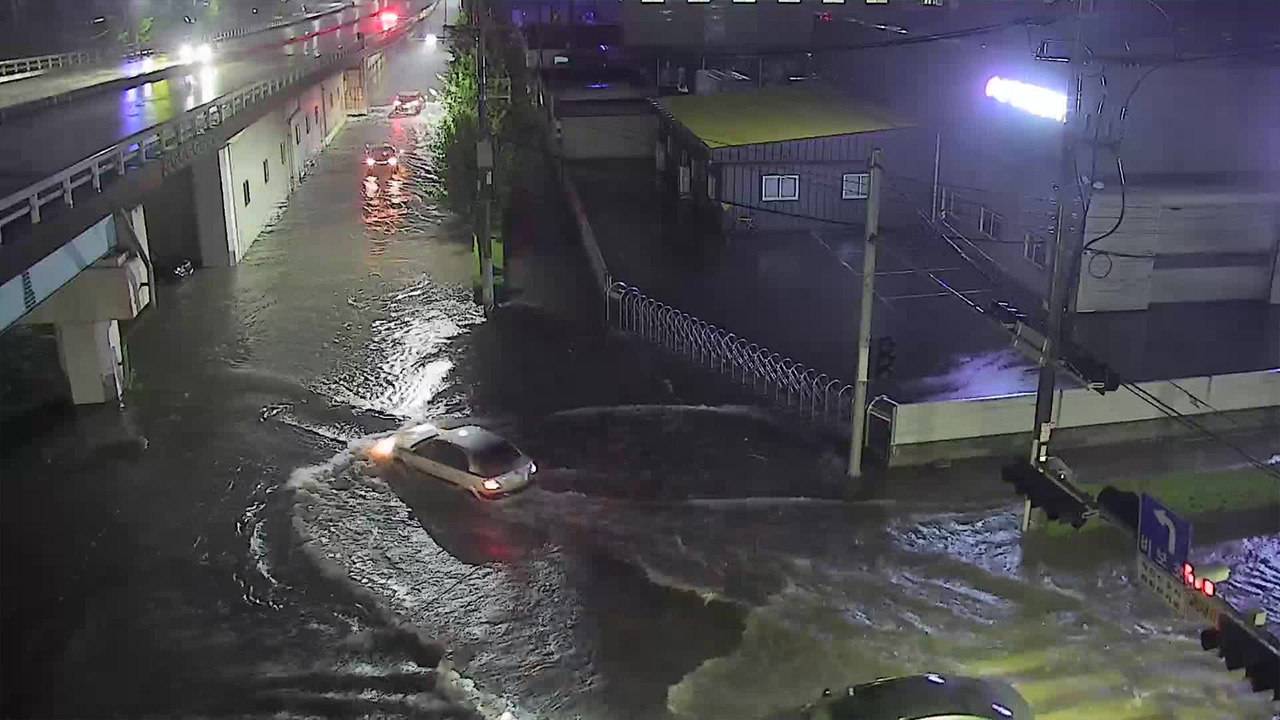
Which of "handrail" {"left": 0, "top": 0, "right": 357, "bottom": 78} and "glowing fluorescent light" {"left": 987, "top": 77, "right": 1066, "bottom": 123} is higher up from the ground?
"handrail" {"left": 0, "top": 0, "right": 357, "bottom": 78}

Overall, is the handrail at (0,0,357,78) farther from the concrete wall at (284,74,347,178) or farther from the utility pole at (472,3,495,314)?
the utility pole at (472,3,495,314)

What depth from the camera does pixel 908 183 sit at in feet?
104

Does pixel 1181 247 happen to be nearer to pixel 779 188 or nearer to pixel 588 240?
pixel 779 188

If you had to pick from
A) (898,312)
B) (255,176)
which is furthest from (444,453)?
(255,176)

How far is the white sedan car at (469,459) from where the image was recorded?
1741cm

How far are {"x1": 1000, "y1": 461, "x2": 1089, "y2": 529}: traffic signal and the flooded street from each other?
341cm

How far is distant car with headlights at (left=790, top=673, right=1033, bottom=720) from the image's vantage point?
11117mm

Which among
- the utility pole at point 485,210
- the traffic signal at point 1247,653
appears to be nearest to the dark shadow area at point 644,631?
the traffic signal at point 1247,653

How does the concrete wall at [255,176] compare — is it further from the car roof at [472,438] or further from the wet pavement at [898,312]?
the car roof at [472,438]

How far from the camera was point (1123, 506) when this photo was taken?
30.9 feet

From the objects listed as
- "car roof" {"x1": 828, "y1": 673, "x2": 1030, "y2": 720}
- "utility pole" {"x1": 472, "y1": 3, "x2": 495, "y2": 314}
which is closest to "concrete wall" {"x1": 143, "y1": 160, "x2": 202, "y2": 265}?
"utility pole" {"x1": 472, "y1": 3, "x2": 495, "y2": 314}

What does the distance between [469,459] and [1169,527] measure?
11270mm

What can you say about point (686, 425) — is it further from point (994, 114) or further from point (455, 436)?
point (994, 114)

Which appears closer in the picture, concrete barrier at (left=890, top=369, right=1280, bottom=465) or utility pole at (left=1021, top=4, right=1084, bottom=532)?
utility pole at (left=1021, top=4, right=1084, bottom=532)
